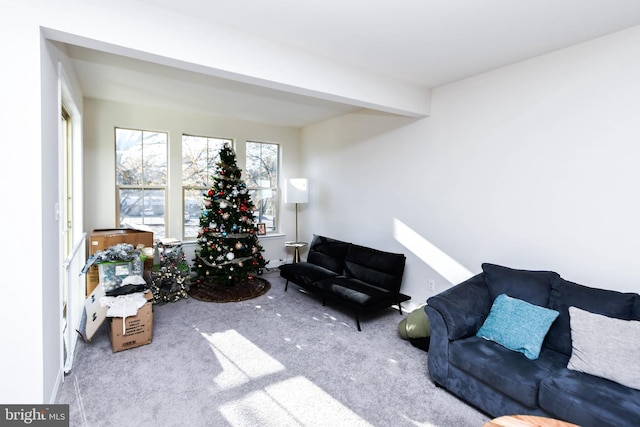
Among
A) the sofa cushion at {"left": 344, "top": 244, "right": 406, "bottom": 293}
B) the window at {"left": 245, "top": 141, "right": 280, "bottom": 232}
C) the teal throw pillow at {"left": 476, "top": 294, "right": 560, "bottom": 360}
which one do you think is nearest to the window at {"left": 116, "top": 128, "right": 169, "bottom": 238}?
the window at {"left": 245, "top": 141, "right": 280, "bottom": 232}

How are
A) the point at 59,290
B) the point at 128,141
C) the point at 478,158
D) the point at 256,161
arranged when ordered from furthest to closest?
the point at 256,161 → the point at 128,141 → the point at 478,158 → the point at 59,290

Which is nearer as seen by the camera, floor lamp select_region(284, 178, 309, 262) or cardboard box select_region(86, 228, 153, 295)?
cardboard box select_region(86, 228, 153, 295)

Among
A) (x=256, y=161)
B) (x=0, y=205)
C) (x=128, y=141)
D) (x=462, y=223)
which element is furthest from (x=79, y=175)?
(x=462, y=223)

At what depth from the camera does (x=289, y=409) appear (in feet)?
7.09

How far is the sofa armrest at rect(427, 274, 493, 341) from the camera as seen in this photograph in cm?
238

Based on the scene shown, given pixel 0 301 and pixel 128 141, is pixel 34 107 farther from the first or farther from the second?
pixel 128 141

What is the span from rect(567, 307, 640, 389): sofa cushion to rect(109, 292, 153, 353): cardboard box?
336cm

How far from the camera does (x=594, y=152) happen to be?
2.46 meters

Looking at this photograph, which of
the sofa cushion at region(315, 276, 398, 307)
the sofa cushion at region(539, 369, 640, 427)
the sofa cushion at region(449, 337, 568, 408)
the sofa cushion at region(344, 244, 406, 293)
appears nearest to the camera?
the sofa cushion at region(539, 369, 640, 427)

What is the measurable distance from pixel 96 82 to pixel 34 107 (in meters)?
2.13

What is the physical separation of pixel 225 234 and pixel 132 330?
5.97 feet

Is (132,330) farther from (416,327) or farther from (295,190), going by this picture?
(295,190)

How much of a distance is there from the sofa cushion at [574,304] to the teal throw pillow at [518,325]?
0.33ft

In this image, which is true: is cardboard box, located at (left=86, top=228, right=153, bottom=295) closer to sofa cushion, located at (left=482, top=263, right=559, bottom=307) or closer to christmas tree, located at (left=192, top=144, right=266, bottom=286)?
christmas tree, located at (left=192, top=144, right=266, bottom=286)
